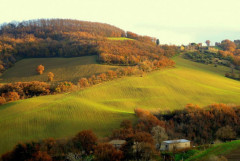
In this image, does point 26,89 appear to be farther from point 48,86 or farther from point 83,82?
point 83,82

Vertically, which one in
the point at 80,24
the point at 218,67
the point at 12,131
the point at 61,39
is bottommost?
the point at 12,131

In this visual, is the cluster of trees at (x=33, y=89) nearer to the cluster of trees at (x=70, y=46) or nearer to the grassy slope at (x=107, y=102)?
the grassy slope at (x=107, y=102)

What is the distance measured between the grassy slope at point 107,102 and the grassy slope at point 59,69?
15.6 metres

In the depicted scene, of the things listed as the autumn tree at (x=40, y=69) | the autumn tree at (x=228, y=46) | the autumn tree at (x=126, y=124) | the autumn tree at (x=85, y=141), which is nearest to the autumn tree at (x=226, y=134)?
the autumn tree at (x=126, y=124)

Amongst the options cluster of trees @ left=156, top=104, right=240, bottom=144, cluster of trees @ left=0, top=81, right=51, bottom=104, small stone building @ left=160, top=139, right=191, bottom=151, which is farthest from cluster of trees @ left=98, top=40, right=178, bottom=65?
small stone building @ left=160, top=139, right=191, bottom=151

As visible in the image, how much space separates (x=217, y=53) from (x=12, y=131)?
130m

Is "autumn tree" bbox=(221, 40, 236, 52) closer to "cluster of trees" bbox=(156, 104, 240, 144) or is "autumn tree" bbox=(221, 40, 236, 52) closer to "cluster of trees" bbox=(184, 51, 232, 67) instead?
"cluster of trees" bbox=(184, 51, 232, 67)

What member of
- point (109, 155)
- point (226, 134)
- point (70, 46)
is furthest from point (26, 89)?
point (226, 134)

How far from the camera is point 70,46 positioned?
13338 cm

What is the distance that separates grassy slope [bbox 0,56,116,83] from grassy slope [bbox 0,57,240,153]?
51.3 ft

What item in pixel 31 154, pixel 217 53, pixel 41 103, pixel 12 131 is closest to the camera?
pixel 31 154

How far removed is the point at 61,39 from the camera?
15512cm

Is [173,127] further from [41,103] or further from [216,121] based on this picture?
[41,103]

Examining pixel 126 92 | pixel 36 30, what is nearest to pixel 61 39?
pixel 36 30
